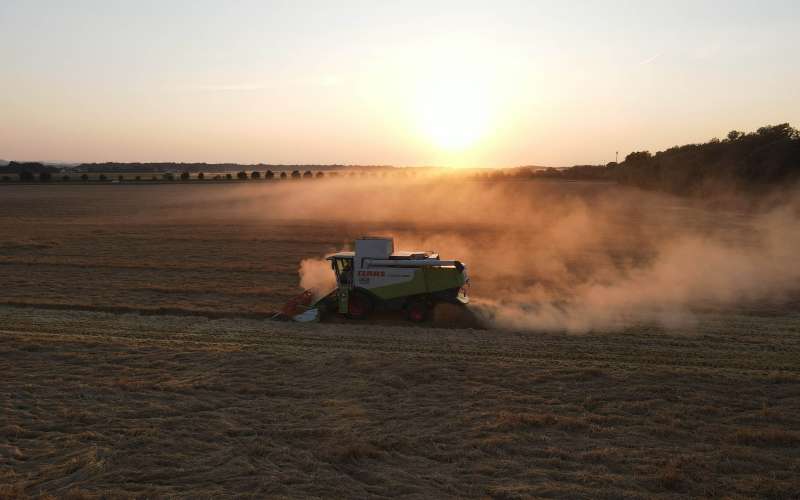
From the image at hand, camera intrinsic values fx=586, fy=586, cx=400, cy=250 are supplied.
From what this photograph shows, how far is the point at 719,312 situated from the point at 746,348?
4.03 metres

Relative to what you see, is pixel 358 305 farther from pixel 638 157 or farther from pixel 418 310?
pixel 638 157

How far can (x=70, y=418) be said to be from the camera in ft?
32.0

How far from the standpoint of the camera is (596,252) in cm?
2938

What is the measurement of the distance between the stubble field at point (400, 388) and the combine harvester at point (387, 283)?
72 cm

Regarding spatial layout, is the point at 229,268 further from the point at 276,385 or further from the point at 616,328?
the point at 616,328

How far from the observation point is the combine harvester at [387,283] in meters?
15.7

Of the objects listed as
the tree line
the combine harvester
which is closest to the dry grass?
the combine harvester

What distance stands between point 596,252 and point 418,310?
54.2ft

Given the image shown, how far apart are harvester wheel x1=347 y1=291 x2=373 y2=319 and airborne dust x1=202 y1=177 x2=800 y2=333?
8.21 ft

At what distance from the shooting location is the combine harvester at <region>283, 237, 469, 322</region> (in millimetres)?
15664

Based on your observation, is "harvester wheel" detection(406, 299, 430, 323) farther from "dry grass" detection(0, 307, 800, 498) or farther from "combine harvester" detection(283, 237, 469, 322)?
"dry grass" detection(0, 307, 800, 498)

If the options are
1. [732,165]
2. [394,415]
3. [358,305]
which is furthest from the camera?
[732,165]

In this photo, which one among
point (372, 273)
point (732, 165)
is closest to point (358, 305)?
point (372, 273)

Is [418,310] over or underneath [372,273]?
underneath
